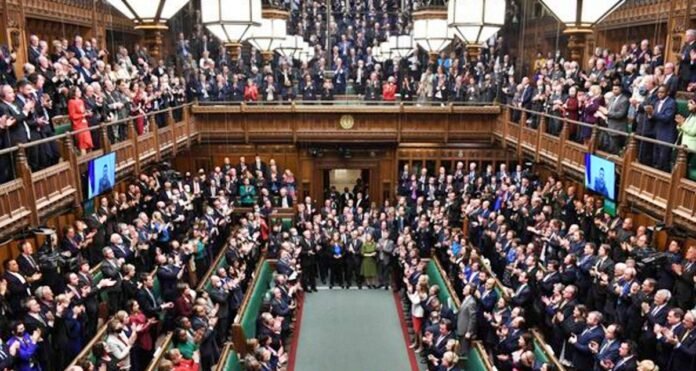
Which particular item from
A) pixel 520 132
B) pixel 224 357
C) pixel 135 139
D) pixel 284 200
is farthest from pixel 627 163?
pixel 284 200

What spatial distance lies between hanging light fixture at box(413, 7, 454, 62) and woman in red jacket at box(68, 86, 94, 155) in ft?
18.8

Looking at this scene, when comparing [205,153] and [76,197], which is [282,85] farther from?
[76,197]

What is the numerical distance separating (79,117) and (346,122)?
819cm

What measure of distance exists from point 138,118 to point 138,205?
1.77 meters

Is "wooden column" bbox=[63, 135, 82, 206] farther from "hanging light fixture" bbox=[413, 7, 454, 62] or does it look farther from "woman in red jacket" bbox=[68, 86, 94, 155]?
"hanging light fixture" bbox=[413, 7, 454, 62]

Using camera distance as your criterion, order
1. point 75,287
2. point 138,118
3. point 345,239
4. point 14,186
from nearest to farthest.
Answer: point 14,186
point 75,287
point 138,118
point 345,239

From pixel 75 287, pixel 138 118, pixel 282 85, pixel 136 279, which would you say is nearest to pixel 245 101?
pixel 282 85

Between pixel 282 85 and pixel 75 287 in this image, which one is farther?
pixel 282 85

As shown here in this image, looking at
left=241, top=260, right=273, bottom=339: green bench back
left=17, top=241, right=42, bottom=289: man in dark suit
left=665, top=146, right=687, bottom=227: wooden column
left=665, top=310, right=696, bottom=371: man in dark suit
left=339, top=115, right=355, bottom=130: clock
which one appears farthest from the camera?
left=339, top=115, right=355, bottom=130: clock

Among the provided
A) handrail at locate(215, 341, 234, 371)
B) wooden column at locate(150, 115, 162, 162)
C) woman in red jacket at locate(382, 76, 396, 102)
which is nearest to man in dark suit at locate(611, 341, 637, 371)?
handrail at locate(215, 341, 234, 371)

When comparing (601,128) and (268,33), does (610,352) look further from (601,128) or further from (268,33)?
(268,33)

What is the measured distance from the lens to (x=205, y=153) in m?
16.7

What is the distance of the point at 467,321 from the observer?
8.72 meters

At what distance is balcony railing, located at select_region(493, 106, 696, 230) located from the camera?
6660 millimetres
